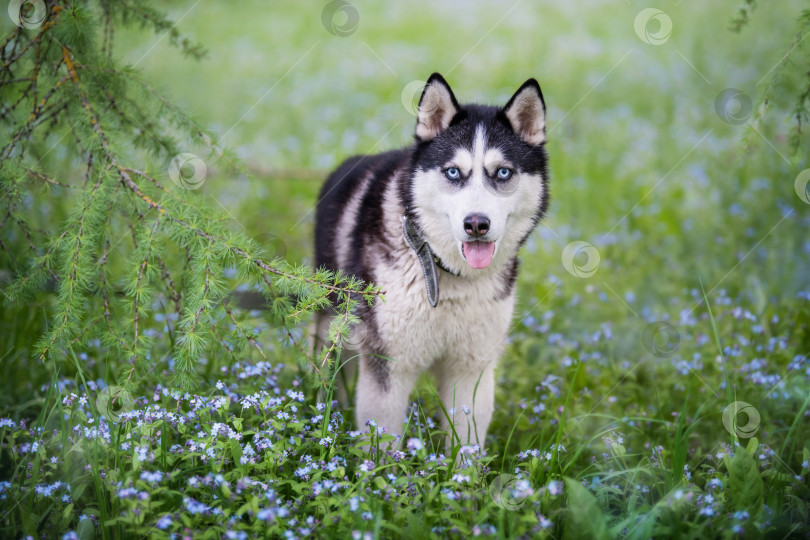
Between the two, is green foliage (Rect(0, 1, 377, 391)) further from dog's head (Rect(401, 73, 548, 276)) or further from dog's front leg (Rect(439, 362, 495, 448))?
dog's front leg (Rect(439, 362, 495, 448))

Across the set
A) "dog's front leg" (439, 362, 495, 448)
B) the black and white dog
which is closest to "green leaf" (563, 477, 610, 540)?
the black and white dog

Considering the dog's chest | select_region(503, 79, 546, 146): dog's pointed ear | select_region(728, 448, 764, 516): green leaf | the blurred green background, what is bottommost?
select_region(728, 448, 764, 516): green leaf

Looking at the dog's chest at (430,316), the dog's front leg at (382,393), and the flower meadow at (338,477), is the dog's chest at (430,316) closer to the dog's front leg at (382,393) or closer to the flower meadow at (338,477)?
the dog's front leg at (382,393)

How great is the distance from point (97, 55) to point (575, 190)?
14.7 feet

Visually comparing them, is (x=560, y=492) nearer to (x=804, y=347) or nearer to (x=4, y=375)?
(x=804, y=347)

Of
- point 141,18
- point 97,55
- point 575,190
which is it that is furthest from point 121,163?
point 575,190

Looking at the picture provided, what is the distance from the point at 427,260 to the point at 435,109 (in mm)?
675

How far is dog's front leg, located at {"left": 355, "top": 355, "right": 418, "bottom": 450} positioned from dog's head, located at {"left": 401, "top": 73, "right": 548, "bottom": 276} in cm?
57

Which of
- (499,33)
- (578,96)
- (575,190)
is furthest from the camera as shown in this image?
(499,33)

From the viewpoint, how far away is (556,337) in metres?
4.34

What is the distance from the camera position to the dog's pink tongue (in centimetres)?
287

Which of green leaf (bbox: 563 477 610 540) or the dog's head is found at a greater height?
the dog's head

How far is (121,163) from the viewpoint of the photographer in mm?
3059

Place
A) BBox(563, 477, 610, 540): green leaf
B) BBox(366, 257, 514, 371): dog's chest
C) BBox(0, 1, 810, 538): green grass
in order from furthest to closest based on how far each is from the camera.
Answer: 1. BBox(366, 257, 514, 371): dog's chest
2. BBox(0, 1, 810, 538): green grass
3. BBox(563, 477, 610, 540): green leaf
